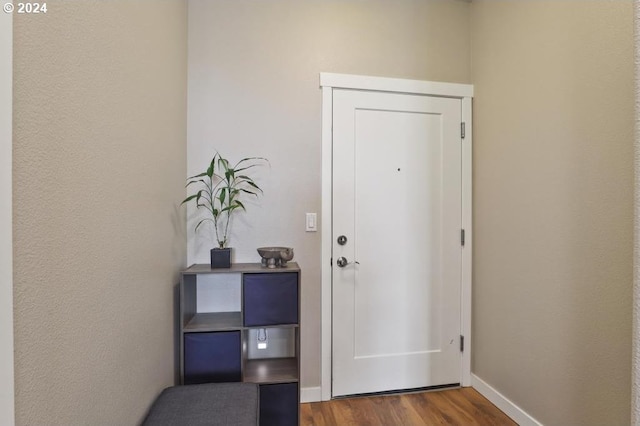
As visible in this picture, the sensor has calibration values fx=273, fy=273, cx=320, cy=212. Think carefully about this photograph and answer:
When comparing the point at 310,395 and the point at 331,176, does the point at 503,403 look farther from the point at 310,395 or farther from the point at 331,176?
the point at 331,176

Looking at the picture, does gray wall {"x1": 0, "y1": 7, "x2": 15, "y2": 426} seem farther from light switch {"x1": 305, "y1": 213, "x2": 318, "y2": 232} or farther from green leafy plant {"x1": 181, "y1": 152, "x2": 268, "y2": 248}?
light switch {"x1": 305, "y1": 213, "x2": 318, "y2": 232}

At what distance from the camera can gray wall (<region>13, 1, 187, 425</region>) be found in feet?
1.94

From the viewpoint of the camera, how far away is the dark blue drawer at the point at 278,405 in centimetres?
150

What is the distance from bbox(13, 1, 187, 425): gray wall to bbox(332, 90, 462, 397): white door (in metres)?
1.10

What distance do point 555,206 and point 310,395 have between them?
1.87 m

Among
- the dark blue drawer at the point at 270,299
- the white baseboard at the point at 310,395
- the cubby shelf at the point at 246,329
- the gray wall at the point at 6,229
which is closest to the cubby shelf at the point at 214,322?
the cubby shelf at the point at 246,329

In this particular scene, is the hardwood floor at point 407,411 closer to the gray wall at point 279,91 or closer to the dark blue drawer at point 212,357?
the gray wall at point 279,91

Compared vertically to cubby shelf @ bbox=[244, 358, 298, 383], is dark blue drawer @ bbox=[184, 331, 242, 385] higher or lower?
higher

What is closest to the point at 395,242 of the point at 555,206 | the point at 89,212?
the point at 555,206

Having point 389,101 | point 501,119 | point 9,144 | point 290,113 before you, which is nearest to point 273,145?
point 290,113

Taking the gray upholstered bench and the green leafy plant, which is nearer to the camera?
the gray upholstered bench

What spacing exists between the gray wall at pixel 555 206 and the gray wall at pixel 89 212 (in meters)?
2.02

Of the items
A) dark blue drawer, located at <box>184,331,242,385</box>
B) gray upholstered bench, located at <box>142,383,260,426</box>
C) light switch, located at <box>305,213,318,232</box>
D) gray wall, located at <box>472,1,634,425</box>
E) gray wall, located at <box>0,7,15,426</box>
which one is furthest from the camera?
light switch, located at <box>305,213,318,232</box>

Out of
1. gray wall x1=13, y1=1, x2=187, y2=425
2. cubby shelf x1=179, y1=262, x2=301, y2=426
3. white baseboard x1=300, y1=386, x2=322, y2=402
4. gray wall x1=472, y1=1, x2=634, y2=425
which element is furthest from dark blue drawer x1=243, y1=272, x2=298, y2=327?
gray wall x1=472, y1=1, x2=634, y2=425
